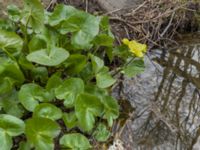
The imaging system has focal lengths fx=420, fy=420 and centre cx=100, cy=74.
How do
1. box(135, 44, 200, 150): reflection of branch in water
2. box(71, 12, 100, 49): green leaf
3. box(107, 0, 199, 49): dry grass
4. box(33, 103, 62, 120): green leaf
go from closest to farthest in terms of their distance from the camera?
box(33, 103, 62, 120): green leaf
box(71, 12, 100, 49): green leaf
box(135, 44, 200, 150): reflection of branch in water
box(107, 0, 199, 49): dry grass

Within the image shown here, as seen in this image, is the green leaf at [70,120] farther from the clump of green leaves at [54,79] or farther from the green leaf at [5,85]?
the green leaf at [5,85]

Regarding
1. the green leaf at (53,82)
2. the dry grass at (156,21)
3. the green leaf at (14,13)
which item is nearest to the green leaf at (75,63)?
the green leaf at (53,82)

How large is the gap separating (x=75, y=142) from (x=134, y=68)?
46cm

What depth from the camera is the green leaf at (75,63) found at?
66.6 inches

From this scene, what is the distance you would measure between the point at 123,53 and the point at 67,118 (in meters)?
0.44

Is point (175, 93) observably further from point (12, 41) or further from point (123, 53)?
point (12, 41)

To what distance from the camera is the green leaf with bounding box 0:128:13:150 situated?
1.38 m

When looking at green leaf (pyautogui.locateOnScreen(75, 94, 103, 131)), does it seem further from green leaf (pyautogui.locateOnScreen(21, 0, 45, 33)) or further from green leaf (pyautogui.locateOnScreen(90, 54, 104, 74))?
green leaf (pyautogui.locateOnScreen(21, 0, 45, 33))

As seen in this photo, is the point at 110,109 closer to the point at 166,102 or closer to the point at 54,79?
the point at 54,79

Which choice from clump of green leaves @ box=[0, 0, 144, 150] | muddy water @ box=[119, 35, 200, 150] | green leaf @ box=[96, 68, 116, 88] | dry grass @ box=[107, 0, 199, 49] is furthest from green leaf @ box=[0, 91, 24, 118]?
dry grass @ box=[107, 0, 199, 49]

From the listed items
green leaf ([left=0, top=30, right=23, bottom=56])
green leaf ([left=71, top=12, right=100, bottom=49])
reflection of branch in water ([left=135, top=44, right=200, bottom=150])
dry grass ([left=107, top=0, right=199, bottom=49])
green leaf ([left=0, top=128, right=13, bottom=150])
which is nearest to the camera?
green leaf ([left=0, top=128, right=13, bottom=150])

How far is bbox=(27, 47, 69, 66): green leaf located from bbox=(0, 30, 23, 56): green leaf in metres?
0.10

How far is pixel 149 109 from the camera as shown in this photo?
195 cm

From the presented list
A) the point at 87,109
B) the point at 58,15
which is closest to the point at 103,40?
the point at 58,15
